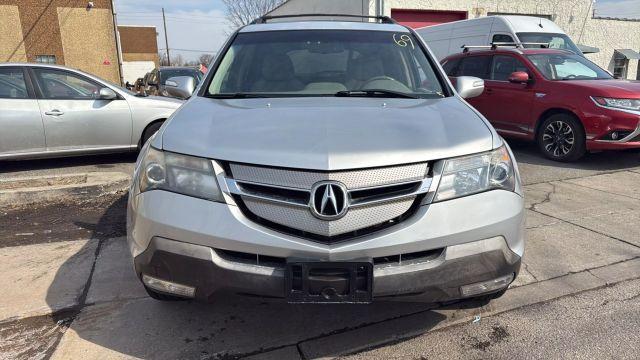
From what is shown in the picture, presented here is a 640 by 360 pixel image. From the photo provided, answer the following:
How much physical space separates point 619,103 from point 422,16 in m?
14.5

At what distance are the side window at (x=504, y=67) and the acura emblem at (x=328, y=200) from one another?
6820 millimetres

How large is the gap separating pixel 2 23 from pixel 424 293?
83.5 ft

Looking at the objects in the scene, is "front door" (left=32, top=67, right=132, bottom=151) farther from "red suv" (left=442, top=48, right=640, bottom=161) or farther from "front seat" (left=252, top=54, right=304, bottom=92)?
"red suv" (left=442, top=48, right=640, bottom=161)

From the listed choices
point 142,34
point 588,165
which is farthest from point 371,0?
point 142,34

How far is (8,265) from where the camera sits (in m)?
3.68

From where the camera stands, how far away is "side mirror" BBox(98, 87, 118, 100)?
663 cm

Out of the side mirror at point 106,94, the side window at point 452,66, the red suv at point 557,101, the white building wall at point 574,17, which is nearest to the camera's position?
the red suv at point 557,101

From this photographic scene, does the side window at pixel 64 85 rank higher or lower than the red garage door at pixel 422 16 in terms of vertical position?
lower

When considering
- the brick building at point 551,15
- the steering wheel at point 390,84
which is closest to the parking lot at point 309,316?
the steering wheel at point 390,84

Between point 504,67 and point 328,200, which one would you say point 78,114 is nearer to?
point 328,200

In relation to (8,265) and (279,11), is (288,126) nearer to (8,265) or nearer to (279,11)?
(8,265)

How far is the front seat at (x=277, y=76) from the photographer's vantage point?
10.4ft

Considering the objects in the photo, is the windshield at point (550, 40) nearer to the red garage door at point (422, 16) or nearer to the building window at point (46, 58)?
the red garage door at point (422, 16)

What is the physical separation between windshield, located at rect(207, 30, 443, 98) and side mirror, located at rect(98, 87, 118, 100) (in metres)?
3.83
